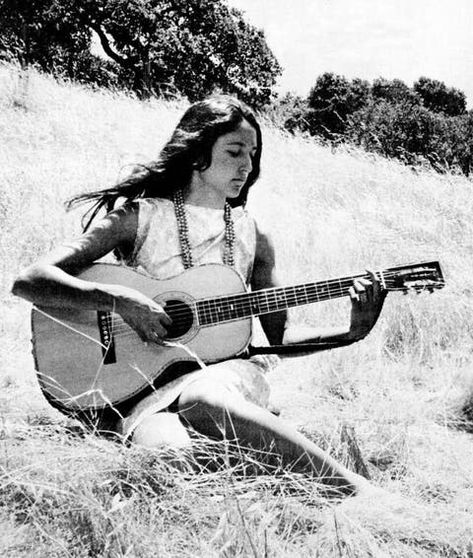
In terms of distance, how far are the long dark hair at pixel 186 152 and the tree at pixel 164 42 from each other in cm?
1807

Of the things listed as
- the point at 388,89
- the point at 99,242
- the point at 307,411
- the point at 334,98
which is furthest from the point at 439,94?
the point at 99,242

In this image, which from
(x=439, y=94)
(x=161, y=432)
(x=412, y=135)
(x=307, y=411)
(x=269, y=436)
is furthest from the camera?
(x=439, y=94)

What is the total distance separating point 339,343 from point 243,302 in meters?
0.40

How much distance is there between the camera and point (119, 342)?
2.21m

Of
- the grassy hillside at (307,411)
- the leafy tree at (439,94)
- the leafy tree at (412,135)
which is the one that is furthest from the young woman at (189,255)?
the leafy tree at (439,94)

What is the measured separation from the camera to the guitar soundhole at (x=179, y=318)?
2.24 m

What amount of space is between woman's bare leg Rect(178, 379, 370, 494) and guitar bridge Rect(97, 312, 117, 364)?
1.42 ft

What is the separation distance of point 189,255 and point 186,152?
40 centimetres

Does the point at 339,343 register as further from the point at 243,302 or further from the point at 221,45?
the point at 221,45

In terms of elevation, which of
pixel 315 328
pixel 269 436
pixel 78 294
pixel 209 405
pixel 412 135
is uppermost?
pixel 412 135

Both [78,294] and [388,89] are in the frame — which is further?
[388,89]

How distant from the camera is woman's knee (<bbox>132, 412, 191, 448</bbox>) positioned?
189 centimetres

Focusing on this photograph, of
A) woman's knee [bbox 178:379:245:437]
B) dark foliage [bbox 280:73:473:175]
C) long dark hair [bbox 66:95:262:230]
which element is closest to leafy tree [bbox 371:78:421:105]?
dark foliage [bbox 280:73:473:175]

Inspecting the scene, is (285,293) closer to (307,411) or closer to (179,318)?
(179,318)
